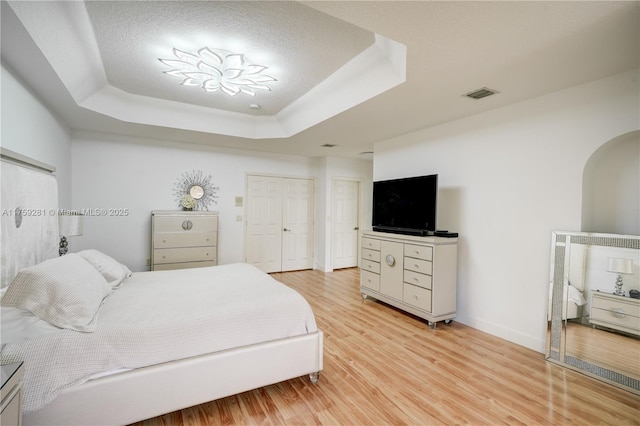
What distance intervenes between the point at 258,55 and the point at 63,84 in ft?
5.64

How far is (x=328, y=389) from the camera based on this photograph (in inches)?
83.6

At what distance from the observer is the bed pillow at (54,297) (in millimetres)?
1618

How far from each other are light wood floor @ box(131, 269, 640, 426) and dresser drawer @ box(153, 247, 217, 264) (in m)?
2.61

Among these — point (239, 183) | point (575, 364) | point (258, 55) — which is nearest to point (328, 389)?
point (575, 364)

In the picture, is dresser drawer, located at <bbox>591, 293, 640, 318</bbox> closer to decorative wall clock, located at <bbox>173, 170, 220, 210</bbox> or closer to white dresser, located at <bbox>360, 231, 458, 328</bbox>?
white dresser, located at <bbox>360, 231, 458, 328</bbox>

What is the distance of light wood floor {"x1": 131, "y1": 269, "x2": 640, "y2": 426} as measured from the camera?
6.02ft

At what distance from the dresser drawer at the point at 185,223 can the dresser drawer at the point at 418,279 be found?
303 centimetres

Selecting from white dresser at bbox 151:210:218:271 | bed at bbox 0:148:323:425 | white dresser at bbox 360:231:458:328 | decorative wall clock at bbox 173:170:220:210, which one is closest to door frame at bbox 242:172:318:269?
decorative wall clock at bbox 173:170:220:210

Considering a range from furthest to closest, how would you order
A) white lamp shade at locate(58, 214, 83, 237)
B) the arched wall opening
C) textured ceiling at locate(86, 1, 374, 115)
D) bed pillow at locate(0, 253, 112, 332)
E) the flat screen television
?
the flat screen television < white lamp shade at locate(58, 214, 83, 237) < the arched wall opening < textured ceiling at locate(86, 1, 374, 115) < bed pillow at locate(0, 253, 112, 332)

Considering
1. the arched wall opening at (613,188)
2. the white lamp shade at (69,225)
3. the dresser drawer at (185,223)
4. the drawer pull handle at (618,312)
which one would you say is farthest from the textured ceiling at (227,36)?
the drawer pull handle at (618,312)

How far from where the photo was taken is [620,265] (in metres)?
2.27

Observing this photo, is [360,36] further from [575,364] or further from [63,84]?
[575,364]

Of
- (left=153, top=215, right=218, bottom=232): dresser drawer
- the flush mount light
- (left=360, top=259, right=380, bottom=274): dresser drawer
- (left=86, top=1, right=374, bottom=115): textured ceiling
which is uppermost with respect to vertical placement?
(left=86, top=1, right=374, bottom=115): textured ceiling

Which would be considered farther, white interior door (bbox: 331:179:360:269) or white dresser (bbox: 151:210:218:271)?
white interior door (bbox: 331:179:360:269)
